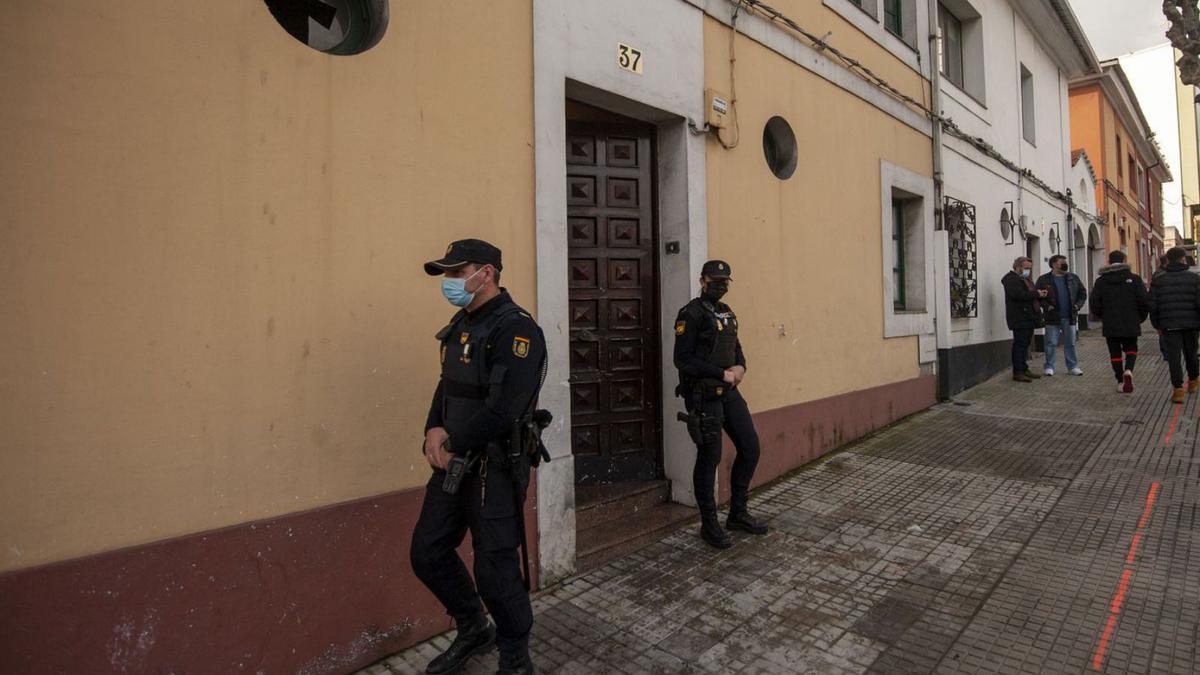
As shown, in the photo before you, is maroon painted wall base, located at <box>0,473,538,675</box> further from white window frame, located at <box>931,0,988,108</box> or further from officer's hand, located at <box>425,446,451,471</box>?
white window frame, located at <box>931,0,988,108</box>

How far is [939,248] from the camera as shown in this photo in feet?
28.3

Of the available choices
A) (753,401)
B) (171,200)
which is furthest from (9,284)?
(753,401)

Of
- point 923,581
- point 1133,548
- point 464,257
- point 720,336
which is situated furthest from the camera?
point 720,336

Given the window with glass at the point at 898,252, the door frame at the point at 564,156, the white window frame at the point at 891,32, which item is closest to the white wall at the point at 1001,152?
the window with glass at the point at 898,252

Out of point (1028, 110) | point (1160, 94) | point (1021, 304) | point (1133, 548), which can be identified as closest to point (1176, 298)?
point (1021, 304)

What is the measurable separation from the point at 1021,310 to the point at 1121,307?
4.24 feet

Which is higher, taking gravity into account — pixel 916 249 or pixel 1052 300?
pixel 916 249

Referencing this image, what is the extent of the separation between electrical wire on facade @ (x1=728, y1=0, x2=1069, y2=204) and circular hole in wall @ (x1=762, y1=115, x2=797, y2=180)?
93 centimetres

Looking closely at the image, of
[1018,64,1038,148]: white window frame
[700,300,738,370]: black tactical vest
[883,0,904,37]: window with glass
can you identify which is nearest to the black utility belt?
[700,300,738,370]: black tactical vest

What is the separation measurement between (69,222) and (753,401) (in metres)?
4.61

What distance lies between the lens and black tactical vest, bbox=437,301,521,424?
2.72 metres

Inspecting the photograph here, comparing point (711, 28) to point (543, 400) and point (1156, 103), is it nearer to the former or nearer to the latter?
point (543, 400)

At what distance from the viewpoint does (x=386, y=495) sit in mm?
3188

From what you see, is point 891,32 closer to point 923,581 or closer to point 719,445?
point 719,445
